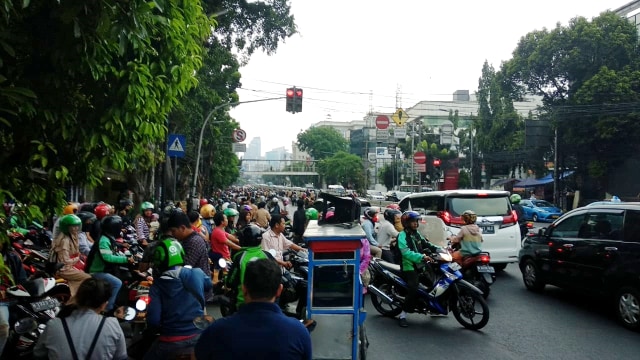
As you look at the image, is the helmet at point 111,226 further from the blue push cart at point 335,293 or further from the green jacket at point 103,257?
the blue push cart at point 335,293

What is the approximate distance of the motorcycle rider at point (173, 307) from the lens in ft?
13.5

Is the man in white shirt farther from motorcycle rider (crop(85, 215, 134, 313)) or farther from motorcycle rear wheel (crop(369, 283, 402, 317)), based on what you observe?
motorcycle rear wheel (crop(369, 283, 402, 317))

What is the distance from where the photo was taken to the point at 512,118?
42469 mm

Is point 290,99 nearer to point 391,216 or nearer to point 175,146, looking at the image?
point 175,146

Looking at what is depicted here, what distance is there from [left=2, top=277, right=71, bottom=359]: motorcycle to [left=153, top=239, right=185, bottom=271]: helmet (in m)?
1.84

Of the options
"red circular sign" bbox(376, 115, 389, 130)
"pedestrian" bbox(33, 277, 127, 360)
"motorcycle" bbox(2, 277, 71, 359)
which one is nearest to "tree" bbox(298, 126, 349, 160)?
"red circular sign" bbox(376, 115, 389, 130)

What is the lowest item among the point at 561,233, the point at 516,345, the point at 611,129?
the point at 516,345

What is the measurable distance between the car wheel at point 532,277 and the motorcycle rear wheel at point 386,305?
3.24 m

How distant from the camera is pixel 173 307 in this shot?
163 inches

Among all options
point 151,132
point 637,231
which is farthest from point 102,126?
point 637,231

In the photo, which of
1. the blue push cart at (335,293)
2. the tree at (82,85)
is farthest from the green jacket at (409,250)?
the tree at (82,85)

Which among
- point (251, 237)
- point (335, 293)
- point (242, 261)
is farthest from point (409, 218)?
point (242, 261)

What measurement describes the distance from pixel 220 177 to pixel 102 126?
45.7 metres

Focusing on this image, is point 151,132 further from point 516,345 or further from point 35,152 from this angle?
point 516,345
